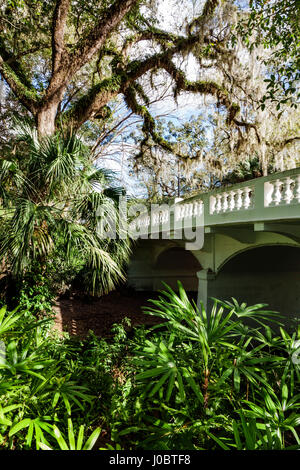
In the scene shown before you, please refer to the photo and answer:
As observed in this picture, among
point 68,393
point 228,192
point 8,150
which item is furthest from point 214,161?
point 68,393

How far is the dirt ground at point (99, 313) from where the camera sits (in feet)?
27.9

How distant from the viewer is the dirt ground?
8.51 m

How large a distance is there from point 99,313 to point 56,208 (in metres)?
7.00

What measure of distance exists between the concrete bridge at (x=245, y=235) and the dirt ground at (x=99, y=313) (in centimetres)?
255

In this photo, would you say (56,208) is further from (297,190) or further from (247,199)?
(297,190)

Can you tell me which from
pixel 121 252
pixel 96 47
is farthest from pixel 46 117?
pixel 121 252

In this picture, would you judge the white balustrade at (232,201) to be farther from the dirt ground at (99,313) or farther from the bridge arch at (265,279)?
the dirt ground at (99,313)

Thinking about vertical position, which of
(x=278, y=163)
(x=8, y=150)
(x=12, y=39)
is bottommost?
(x=8, y=150)

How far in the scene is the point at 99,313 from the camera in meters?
10.5

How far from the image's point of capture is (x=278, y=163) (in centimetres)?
1105

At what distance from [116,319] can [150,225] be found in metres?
3.97

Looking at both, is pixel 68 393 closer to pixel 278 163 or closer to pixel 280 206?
pixel 280 206

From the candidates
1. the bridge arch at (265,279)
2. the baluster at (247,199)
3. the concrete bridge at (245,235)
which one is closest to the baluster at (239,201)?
the concrete bridge at (245,235)

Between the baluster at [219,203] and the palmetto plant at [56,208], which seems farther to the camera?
the baluster at [219,203]
